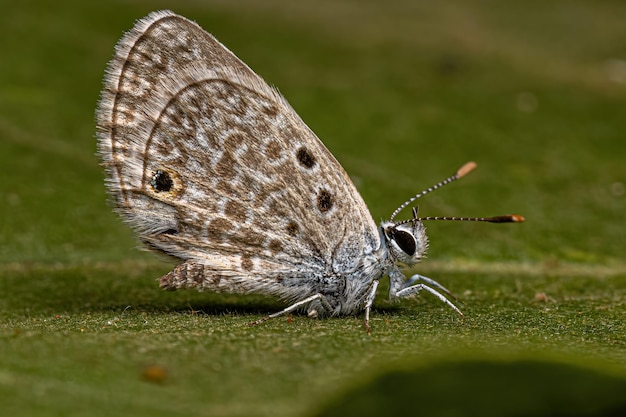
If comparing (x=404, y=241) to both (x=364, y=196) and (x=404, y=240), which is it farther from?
(x=364, y=196)

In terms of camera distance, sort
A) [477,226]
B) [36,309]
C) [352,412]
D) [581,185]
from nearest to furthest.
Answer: [352,412]
[36,309]
[477,226]
[581,185]

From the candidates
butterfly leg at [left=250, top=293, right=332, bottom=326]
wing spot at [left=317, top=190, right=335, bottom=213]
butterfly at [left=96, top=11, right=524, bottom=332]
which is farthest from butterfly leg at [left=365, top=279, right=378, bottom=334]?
wing spot at [left=317, top=190, right=335, bottom=213]

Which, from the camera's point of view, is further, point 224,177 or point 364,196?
point 364,196

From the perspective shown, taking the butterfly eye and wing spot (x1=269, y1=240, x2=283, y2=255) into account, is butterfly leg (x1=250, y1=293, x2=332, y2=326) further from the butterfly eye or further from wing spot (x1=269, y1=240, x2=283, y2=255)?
the butterfly eye

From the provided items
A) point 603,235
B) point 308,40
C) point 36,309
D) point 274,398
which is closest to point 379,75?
point 308,40

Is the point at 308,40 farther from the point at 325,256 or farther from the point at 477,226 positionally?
the point at 325,256

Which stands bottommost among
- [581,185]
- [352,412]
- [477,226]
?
[352,412]

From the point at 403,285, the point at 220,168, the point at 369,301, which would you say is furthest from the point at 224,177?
the point at 403,285

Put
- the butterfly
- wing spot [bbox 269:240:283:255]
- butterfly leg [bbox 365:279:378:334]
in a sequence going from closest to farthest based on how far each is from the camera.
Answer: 1. butterfly leg [bbox 365:279:378:334]
2. the butterfly
3. wing spot [bbox 269:240:283:255]
